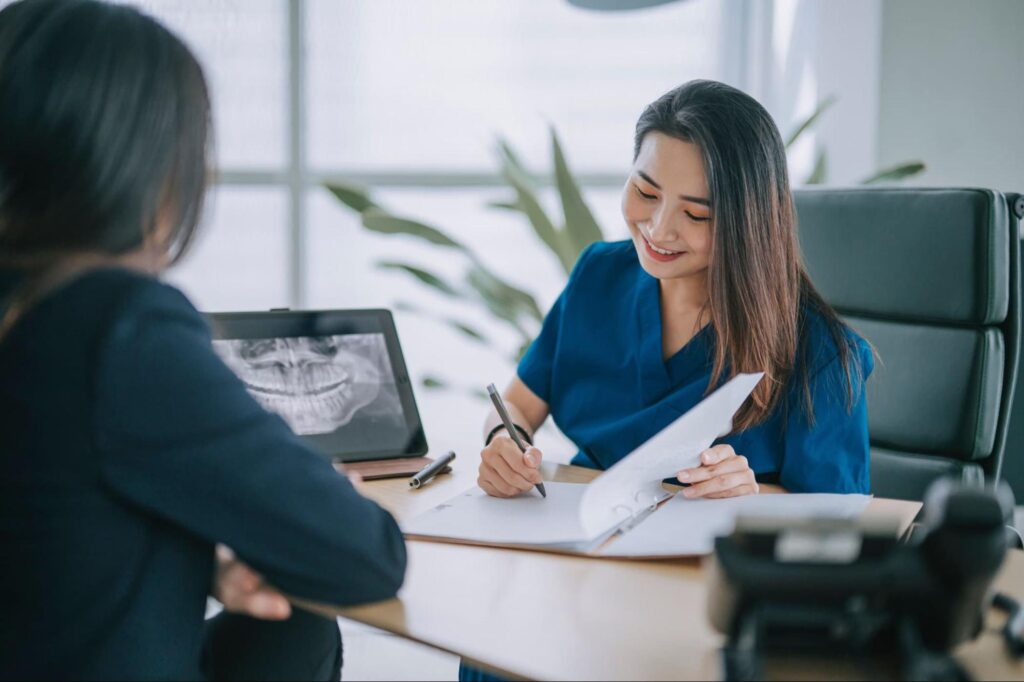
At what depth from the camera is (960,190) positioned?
146 cm

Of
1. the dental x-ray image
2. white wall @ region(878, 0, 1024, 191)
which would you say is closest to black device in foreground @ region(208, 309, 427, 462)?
the dental x-ray image

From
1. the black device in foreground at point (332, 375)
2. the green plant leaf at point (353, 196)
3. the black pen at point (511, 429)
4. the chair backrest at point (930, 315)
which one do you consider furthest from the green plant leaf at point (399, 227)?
the black pen at point (511, 429)

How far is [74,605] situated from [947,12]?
2494 mm

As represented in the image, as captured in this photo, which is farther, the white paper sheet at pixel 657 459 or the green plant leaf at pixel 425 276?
the green plant leaf at pixel 425 276

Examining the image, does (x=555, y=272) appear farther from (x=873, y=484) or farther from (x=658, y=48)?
(x=873, y=484)

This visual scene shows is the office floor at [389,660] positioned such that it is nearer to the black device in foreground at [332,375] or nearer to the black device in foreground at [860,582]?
the black device in foreground at [332,375]

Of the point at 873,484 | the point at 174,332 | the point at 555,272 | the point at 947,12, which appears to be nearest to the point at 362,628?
the point at 555,272

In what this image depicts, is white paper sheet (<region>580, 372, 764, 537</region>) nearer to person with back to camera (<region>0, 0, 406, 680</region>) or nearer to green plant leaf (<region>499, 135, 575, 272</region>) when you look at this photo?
person with back to camera (<region>0, 0, 406, 680</region>)

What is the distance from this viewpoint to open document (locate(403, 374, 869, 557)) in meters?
0.96

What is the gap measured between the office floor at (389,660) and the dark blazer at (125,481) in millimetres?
1538

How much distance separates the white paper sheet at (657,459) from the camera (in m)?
0.95

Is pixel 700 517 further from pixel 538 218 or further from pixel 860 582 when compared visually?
pixel 538 218

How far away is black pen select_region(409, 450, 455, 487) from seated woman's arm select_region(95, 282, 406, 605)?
43 cm

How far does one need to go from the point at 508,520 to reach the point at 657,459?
0.18m
